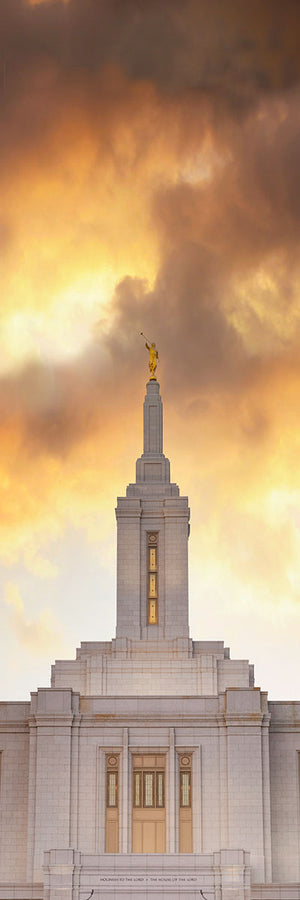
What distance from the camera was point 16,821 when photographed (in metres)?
62.9

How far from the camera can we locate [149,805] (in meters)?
61.4

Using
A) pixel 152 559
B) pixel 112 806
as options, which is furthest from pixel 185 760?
pixel 152 559

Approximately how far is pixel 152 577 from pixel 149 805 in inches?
526

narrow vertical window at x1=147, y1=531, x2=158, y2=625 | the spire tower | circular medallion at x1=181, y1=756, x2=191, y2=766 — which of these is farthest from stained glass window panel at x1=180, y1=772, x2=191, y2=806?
narrow vertical window at x1=147, y1=531, x2=158, y2=625

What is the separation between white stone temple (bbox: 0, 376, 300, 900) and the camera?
57.0m

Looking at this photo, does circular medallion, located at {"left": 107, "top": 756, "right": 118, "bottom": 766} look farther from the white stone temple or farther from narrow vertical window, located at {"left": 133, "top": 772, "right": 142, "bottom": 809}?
narrow vertical window, located at {"left": 133, "top": 772, "right": 142, "bottom": 809}

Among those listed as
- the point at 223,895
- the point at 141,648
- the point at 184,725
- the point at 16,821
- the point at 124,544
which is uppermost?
Result: the point at 124,544

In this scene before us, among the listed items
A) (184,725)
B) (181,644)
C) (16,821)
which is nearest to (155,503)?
(181,644)

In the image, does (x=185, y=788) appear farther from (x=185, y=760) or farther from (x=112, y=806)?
Answer: (x=112, y=806)

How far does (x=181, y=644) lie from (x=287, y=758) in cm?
817

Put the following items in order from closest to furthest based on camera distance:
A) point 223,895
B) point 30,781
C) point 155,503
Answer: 1. point 223,895
2. point 30,781
3. point 155,503

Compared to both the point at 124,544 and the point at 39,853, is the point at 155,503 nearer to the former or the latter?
the point at 124,544

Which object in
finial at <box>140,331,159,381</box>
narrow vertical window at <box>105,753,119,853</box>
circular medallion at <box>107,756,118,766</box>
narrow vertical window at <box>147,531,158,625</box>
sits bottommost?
narrow vertical window at <box>105,753,119,853</box>

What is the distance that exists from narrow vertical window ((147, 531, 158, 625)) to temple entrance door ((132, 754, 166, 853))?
9.18 meters
